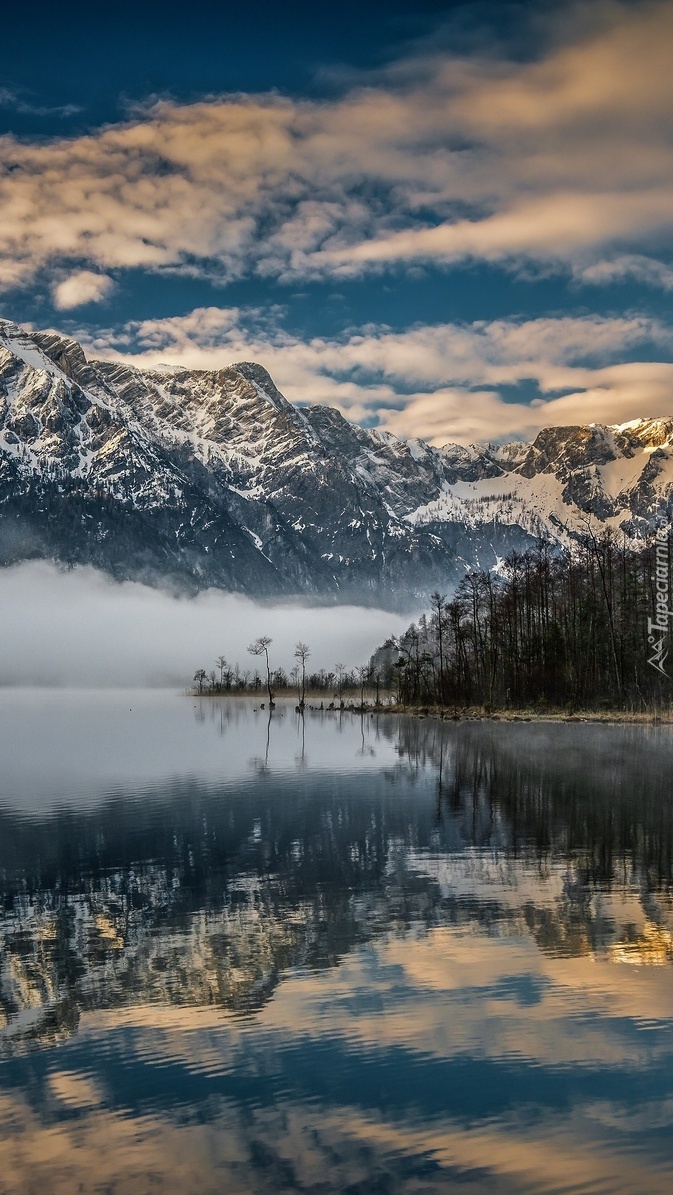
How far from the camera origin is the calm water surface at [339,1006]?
30.8ft

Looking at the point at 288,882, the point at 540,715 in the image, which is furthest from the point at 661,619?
the point at 288,882

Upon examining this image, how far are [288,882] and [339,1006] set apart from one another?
8896mm

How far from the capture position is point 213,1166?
9.20 meters

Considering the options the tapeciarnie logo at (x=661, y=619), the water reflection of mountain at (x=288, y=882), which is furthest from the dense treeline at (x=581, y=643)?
the water reflection of mountain at (x=288, y=882)

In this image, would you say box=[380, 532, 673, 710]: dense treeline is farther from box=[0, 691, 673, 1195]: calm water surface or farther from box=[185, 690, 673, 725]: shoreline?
box=[0, 691, 673, 1195]: calm water surface

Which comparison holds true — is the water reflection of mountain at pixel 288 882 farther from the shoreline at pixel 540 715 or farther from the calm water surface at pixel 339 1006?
the shoreline at pixel 540 715

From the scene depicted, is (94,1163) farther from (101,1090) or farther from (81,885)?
(81,885)

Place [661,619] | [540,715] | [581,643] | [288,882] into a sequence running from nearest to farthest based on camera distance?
[288,882] < [661,619] < [540,715] < [581,643]

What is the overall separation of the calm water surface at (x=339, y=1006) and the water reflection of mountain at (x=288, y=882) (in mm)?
96

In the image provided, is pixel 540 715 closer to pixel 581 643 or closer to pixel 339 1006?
pixel 581 643

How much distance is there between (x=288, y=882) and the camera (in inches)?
875

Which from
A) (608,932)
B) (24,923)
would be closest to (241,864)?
(24,923)

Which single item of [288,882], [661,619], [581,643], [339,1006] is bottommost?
[288,882]

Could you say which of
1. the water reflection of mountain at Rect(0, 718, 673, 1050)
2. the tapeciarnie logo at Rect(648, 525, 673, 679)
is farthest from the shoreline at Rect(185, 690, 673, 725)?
the water reflection of mountain at Rect(0, 718, 673, 1050)
